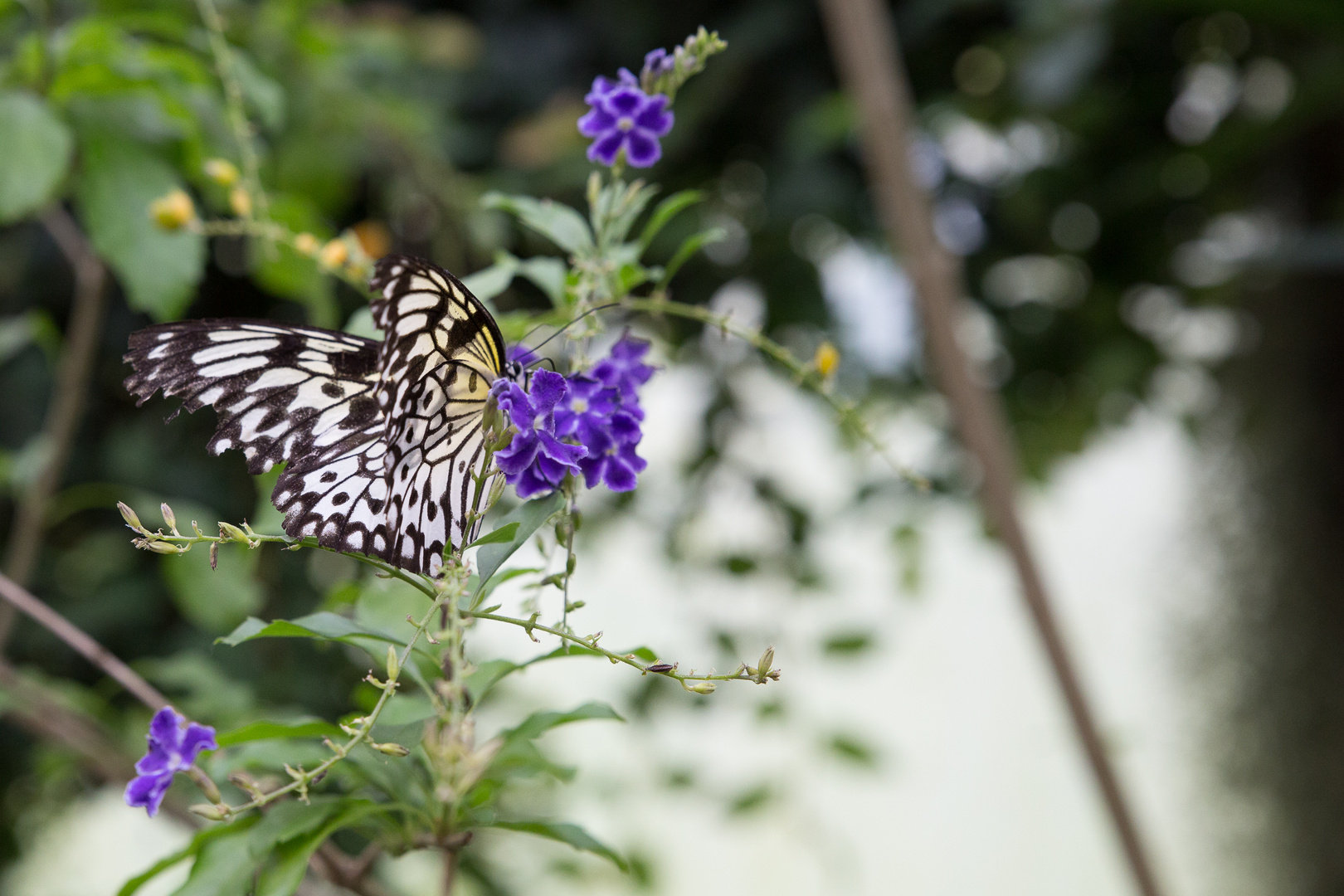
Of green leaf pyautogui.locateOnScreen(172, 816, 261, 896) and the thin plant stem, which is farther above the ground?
the thin plant stem

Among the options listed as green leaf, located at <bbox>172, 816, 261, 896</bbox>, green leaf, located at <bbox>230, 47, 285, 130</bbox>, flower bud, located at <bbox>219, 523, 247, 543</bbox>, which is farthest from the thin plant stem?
green leaf, located at <bbox>230, 47, 285, 130</bbox>

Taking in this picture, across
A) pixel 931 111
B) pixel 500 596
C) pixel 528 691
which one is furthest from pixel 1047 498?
pixel 500 596

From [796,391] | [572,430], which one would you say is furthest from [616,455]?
[796,391]

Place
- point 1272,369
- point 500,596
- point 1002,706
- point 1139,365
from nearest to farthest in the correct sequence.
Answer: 1. point 500,596
2. point 1139,365
3. point 1272,369
4. point 1002,706

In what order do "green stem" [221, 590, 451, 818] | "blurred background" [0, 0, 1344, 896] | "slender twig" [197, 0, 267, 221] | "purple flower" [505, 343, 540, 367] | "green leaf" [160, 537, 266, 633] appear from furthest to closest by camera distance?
"blurred background" [0, 0, 1344, 896], "green leaf" [160, 537, 266, 633], "slender twig" [197, 0, 267, 221], "purple flower" [505, 343, 540, 367], "green stem" [221, 590, 451, 818]

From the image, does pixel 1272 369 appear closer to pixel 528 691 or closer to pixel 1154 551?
pixel 1154 551

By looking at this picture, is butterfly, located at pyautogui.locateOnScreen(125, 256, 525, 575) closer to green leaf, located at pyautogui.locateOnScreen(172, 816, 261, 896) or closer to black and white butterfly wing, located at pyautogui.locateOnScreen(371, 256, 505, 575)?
black and white butterfly wing, located at pyautogui.locateOnScreen(371, 256, 505, 575)
